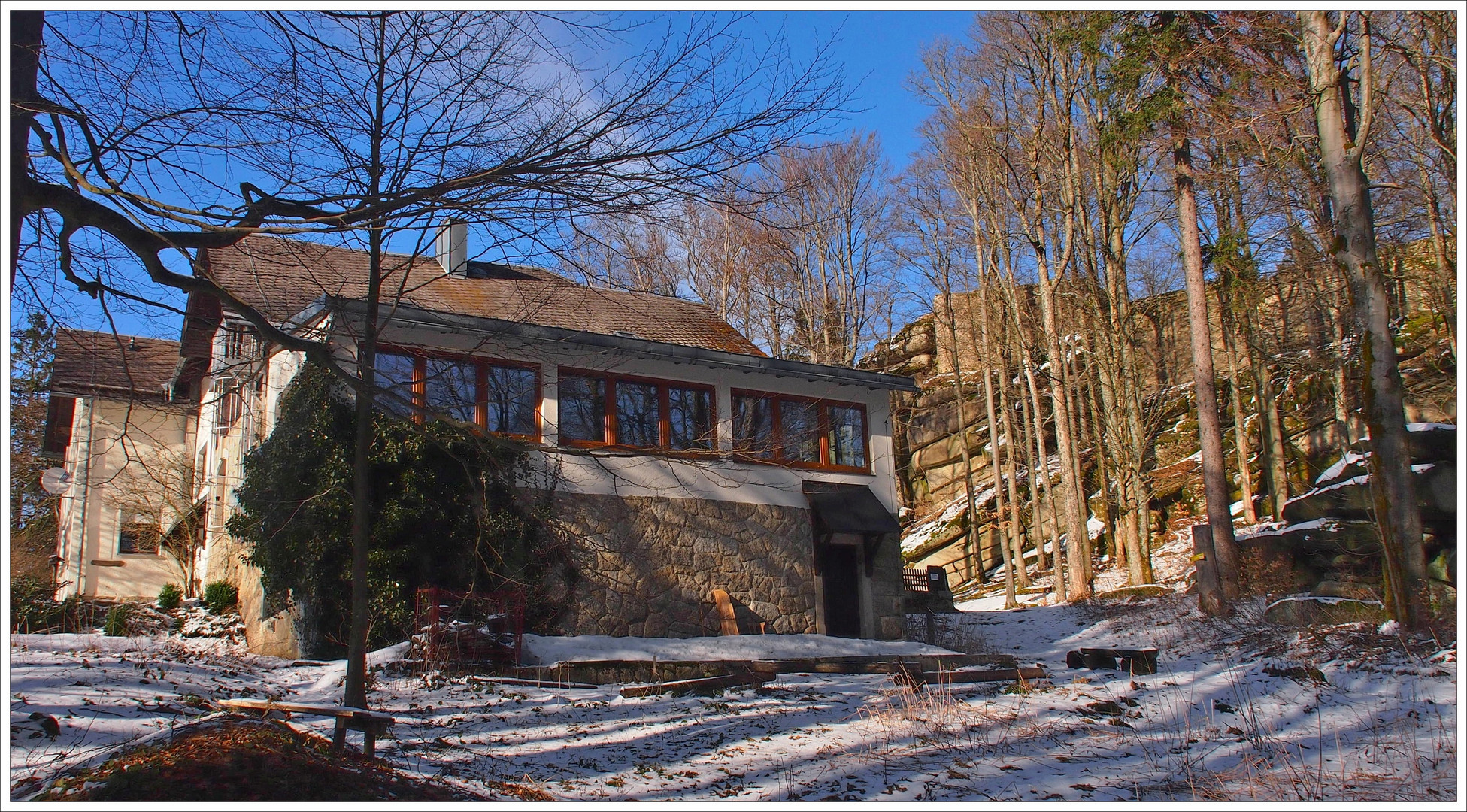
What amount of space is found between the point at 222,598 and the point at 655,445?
6.74 meters

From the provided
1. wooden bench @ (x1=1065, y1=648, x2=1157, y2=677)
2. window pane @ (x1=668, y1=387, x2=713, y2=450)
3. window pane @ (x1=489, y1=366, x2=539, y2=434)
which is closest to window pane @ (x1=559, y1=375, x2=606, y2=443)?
window pane @ (x1=489, y1=366, x2=539, y2=434)

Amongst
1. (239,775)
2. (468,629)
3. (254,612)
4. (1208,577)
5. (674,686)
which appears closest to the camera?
(239,775)

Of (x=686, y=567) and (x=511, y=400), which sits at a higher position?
(x=511, y=400)

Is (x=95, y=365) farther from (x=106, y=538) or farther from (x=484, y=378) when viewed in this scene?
(x=106, y=538)

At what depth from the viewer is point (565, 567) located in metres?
13.1

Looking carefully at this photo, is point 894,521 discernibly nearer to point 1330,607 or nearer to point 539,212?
point 1330,607

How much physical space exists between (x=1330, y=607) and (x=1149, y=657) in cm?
245

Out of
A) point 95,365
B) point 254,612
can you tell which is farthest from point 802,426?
point 95,365

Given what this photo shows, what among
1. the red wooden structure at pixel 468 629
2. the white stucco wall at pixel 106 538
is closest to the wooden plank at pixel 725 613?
the red wooden structure at pixel 468 629

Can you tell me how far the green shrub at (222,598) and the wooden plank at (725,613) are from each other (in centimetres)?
710

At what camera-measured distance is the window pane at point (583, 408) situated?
13.7 m

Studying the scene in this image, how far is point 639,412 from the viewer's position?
570 inches

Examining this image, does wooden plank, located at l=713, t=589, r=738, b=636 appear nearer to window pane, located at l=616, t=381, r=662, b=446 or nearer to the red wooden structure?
window pane, located at l=616, t=381, r=662, b=446

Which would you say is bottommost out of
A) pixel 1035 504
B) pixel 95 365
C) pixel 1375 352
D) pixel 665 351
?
pixel 1035 504
